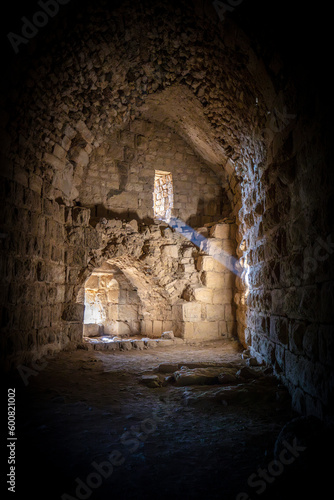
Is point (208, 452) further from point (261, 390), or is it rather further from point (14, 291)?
point (14, 291)

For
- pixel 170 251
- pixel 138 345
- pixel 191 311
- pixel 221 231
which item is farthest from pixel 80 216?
pixel 191 311

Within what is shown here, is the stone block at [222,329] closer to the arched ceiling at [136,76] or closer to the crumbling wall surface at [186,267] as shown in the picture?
the crumbling wall surface at [186,267]

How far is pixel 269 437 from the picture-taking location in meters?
2.21

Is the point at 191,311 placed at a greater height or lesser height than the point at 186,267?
lesser

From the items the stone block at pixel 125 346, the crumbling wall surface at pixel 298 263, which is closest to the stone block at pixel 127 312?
Answer: the stone block at pixel 125 346

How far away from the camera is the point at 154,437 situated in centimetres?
225

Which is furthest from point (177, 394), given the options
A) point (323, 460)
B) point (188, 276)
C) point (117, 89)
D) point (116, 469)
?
point (117, 89)

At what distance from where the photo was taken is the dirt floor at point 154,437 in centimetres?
166

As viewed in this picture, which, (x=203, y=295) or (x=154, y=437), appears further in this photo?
(x=203, y=295)

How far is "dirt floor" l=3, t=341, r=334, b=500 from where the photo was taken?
166 centimetres

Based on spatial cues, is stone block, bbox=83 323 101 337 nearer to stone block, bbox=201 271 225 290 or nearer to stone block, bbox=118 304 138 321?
stone block, bbox=118 304 138 321

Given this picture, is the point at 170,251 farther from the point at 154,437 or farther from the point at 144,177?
the point at 154,437

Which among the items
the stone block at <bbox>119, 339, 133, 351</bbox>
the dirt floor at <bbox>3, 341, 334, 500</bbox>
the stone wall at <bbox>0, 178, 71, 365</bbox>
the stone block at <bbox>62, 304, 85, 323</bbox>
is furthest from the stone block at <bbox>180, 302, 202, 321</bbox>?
the dirt floor at <bbox>3, 341, 334, 500</bbox>

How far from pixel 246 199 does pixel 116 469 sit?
417 centimetres
